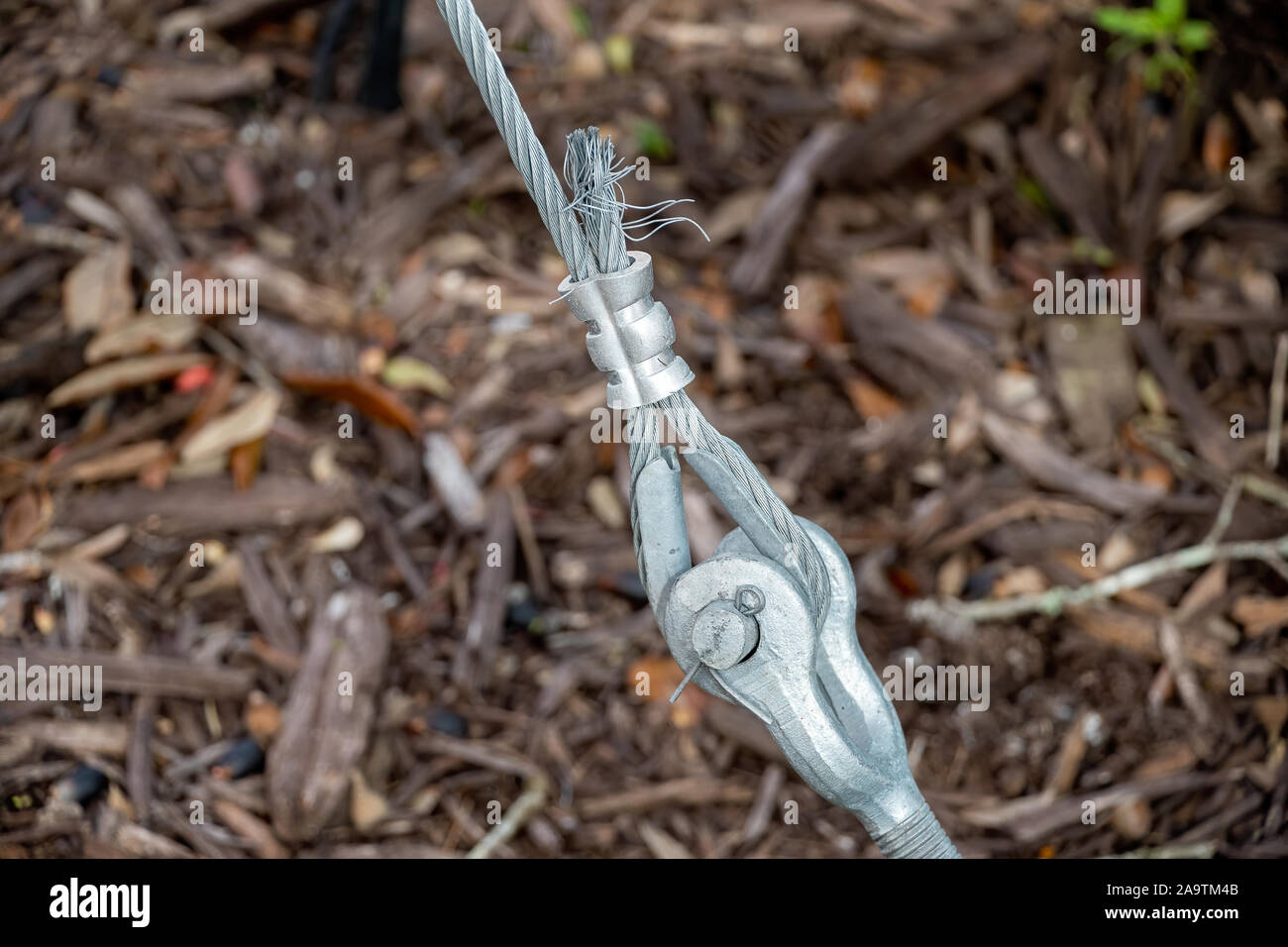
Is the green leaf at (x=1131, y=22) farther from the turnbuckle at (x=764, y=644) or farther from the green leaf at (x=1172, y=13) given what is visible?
the turnbuckle at (x=764, y=644)

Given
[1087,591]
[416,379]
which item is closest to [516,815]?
[416,379]

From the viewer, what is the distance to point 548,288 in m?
3.02

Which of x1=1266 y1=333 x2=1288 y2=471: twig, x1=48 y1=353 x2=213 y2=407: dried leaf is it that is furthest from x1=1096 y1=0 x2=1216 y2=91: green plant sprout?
x1=48 y1=353 x2=213 y2=407: dried leaf

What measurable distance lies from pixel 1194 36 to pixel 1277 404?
3.80ft

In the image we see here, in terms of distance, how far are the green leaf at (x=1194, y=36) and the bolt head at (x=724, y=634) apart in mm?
2773

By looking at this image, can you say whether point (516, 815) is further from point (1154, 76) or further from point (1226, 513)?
point (1154, 76)

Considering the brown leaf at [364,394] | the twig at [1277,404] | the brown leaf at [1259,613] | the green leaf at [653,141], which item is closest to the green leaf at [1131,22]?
the twig at [1277,404]

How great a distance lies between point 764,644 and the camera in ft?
4.19

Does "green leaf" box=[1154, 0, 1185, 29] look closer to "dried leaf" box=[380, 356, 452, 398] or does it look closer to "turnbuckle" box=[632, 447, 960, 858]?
"dried leaf" box=[380, 356, 452, 398]

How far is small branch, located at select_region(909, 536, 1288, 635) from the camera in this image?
2525mm

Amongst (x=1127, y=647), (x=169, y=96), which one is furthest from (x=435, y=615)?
(x=169, y=96)

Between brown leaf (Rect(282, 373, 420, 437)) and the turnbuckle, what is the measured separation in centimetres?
152

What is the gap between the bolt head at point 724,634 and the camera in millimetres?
1253

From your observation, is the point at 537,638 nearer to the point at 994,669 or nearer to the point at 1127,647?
the point at 994,669
